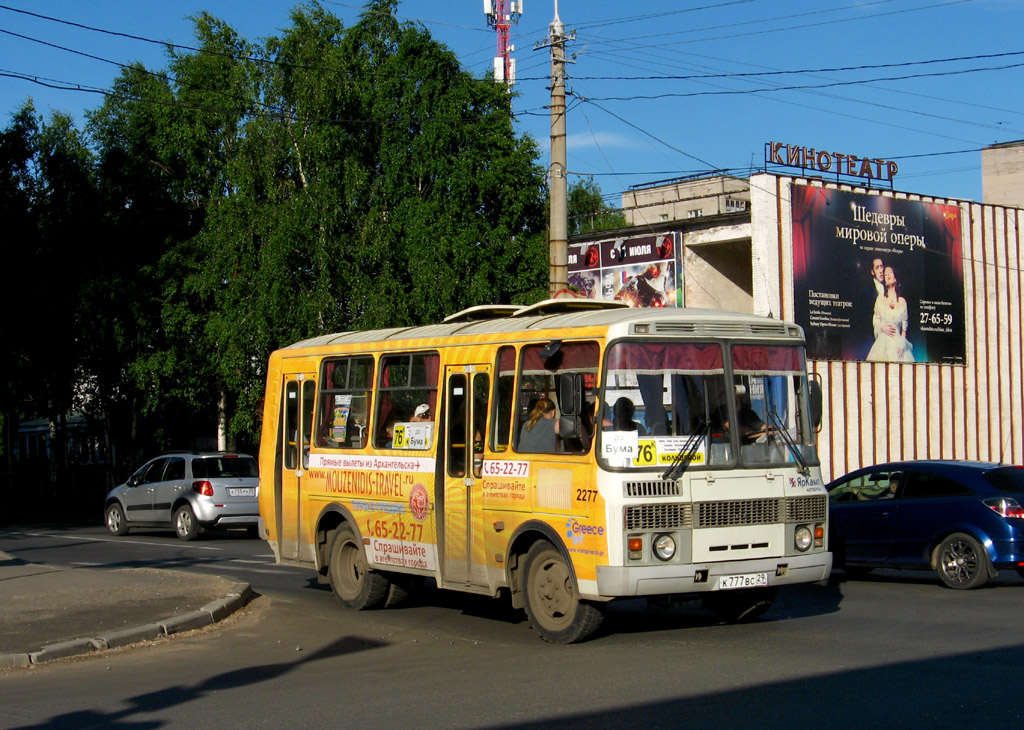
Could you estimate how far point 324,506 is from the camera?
1323cm

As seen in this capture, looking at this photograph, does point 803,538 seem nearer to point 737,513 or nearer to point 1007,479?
point 737,513

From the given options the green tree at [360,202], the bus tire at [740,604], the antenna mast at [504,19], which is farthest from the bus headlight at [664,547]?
the antenna mast at [504,19]

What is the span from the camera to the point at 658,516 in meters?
9.30

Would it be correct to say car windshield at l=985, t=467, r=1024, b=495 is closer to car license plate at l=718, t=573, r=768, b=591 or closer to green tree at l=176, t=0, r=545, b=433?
car license plate at l=718, t=573, r=768, b=591

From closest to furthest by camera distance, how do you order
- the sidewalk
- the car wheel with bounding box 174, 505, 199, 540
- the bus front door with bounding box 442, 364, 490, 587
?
the sidewalk < the bus front door with bounding box 442, 364, 490, 587 < the car wheel with bounding box 174, 505, 199, 540

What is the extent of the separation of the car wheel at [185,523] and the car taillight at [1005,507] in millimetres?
15757

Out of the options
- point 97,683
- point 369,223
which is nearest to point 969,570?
point 97,683

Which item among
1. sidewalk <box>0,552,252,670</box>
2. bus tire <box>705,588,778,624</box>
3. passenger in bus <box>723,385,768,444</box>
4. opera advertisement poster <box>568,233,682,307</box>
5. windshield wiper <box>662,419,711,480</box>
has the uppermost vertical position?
opera advertisement poster <box>568,233,682,307</box>

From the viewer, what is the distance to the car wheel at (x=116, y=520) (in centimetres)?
2552

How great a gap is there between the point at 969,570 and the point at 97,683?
9649 millimetres

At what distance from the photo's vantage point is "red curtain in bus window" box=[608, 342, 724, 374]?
9523 millimetres

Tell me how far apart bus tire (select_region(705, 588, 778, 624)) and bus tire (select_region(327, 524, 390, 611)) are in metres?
3.69

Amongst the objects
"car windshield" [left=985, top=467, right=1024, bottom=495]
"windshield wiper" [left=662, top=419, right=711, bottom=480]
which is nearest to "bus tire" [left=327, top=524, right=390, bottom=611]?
"windshield wiper" [left=662, top=419, right=711, bottom=480]

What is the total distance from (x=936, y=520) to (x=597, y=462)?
20.6ft
